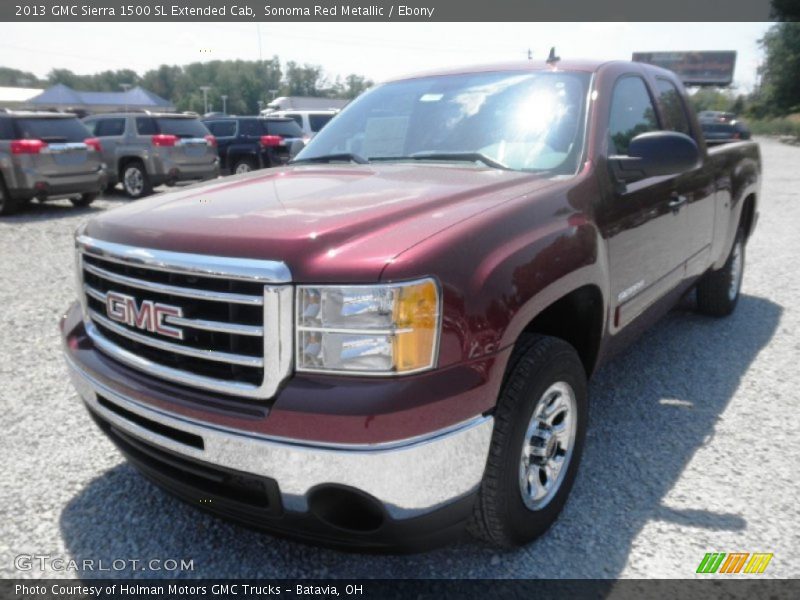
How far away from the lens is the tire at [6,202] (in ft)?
34.6

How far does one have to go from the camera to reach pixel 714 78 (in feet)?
257

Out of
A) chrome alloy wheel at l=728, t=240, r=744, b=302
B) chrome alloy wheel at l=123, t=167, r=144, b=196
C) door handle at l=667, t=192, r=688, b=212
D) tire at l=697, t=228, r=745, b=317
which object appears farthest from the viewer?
chrome alloy wheel at l=123, t=167, r=144, b=196

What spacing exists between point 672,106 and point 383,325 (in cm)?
307

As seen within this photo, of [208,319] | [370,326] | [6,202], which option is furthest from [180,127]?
[370,326]

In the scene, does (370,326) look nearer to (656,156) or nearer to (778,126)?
(656,156)

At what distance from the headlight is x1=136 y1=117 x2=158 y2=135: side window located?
1243 centimetres

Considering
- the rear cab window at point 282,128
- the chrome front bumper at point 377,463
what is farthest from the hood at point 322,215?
the rear cab window at point 282,128

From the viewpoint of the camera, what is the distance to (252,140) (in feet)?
48.9

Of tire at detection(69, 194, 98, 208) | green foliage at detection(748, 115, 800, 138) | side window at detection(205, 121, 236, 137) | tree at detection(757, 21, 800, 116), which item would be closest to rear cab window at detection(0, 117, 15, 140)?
tire at detection(69, 194, 98, 208)

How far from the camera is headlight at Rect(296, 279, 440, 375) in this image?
6.08ft

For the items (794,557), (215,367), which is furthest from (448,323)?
(794,557)

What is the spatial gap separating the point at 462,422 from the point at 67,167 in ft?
35.6

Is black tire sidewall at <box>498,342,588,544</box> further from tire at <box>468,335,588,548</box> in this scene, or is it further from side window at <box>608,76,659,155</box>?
side window at <box>608,76,659,155</box>

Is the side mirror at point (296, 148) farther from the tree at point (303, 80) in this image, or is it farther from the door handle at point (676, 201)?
the tree at point (303, 80)
